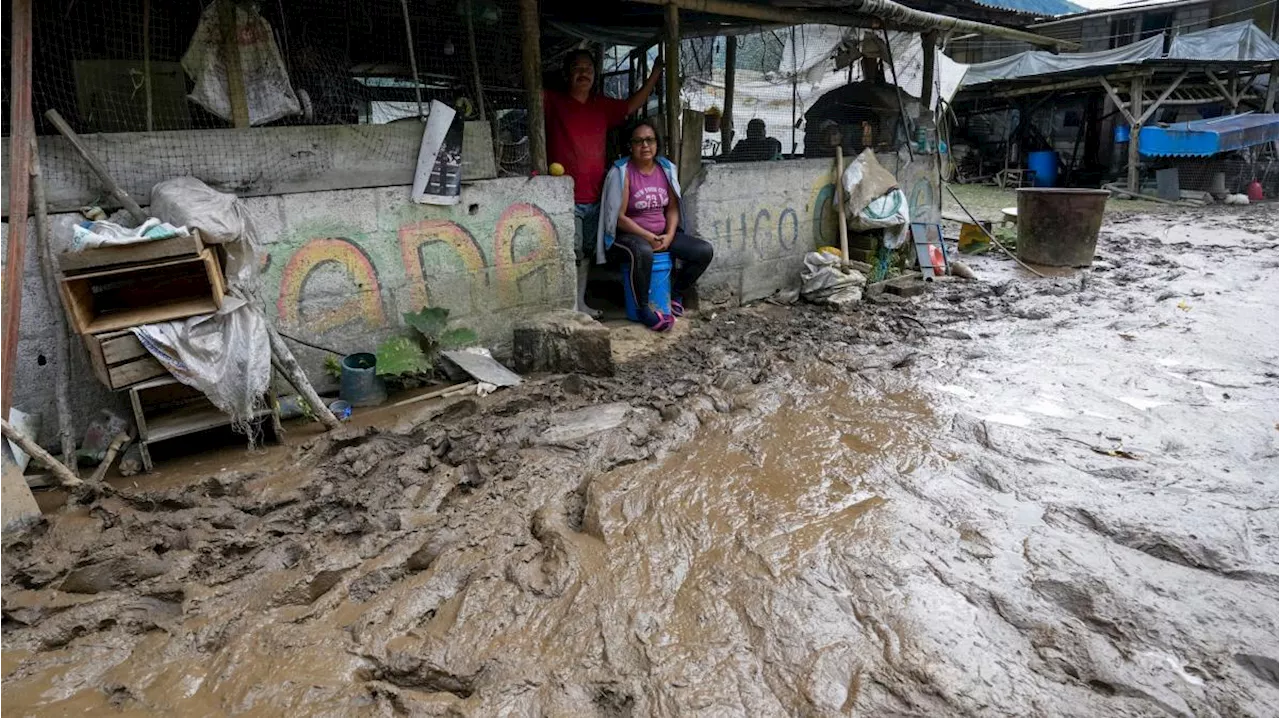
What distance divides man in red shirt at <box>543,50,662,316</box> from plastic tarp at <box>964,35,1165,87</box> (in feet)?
35.6

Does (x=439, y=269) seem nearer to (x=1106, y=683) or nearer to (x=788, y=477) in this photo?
(x=788, y=477)

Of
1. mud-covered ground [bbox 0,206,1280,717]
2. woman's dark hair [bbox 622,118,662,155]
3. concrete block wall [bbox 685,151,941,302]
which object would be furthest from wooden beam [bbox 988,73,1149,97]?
mud-covered ground [bbox 0,206,1280,717]

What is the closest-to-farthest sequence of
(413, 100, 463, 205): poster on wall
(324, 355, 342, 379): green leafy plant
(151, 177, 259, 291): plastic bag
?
(151, 177, 259, 291): plastic bag → (324, 355, 342, 379): green leafy plant → (413, 100, 463, 205): poster on wall

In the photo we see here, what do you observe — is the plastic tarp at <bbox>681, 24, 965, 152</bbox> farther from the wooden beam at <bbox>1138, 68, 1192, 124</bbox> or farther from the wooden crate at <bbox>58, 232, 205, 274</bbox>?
the wooden crate at <bbox>58, 232, 205, 274</bbox>

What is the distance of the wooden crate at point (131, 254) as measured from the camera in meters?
3.31

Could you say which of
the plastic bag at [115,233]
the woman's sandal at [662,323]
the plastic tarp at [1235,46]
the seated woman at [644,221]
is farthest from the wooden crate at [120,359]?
the plastic tarp at [1235,46]

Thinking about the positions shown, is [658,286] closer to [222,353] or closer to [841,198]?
[841,198]

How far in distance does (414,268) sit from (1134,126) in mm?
17048

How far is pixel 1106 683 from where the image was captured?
2164mm

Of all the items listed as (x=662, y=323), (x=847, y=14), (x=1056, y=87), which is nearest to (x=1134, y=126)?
(x=1056, y=87)

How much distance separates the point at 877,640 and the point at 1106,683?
0.64 m

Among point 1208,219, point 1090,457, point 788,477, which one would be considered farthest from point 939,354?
point 1208,219

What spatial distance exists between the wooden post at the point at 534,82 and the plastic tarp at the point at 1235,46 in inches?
593

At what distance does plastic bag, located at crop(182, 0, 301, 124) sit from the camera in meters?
4.11
